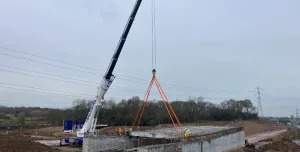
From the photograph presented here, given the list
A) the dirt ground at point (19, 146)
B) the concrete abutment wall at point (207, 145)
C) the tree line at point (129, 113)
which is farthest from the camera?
the tree line at point (129, 113)

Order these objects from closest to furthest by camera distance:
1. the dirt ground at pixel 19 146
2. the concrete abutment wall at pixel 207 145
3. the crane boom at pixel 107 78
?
the concrete abutment wall at pixel 207 145 → the dirt ground at pixel 19 146 → the crane boom at pixel 107 78

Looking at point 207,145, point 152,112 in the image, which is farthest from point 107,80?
point 152,112

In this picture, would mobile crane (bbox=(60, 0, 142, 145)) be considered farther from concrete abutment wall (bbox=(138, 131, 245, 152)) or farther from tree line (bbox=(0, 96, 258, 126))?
tree line (bbox=(0, 96, 258, 126))

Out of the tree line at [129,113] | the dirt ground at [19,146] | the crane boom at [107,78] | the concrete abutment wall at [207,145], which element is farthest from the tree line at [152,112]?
the concrete abutment wall at [207,145]

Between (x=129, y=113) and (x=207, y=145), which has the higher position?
(x=129, y=113)

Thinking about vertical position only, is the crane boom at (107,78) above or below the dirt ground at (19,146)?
above

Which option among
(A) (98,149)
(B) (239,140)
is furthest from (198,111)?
(A) (98,149)

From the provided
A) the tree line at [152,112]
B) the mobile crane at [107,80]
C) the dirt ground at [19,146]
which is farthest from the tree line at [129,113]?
the dirt ground at [19,146]

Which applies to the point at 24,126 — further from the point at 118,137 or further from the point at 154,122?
the point at 118,137

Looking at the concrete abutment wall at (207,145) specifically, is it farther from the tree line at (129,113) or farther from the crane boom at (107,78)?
the tree line at (129,113)

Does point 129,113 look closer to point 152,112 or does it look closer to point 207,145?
point 152,112

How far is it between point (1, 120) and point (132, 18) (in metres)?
42.4

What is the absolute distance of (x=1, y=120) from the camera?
5094 centimetres

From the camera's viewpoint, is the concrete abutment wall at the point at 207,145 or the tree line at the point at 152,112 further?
the tree line at the point at 152,112
